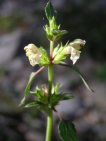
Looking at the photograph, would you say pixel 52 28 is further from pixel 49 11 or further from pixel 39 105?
pixel 39 105

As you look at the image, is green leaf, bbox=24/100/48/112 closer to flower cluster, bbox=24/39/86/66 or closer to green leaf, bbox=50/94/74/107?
green leaf, bbox=50/94/74/107

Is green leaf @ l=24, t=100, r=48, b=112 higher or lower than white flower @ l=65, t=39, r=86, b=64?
lower

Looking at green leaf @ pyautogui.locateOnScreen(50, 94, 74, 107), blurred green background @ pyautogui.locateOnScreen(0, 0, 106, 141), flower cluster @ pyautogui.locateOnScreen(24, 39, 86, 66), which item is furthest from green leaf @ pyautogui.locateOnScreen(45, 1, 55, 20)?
blurred green background @ pyautogui.locateOnScreen(0, 0, 106, 141)

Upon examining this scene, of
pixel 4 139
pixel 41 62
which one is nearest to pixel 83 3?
pixel 4 139

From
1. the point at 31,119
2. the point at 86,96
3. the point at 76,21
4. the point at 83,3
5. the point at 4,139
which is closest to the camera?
the point at 4,139

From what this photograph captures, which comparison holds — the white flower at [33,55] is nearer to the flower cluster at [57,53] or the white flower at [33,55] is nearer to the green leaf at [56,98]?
the flower cluster at [57,53]

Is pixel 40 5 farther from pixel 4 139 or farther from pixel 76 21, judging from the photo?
pixel 4 139
